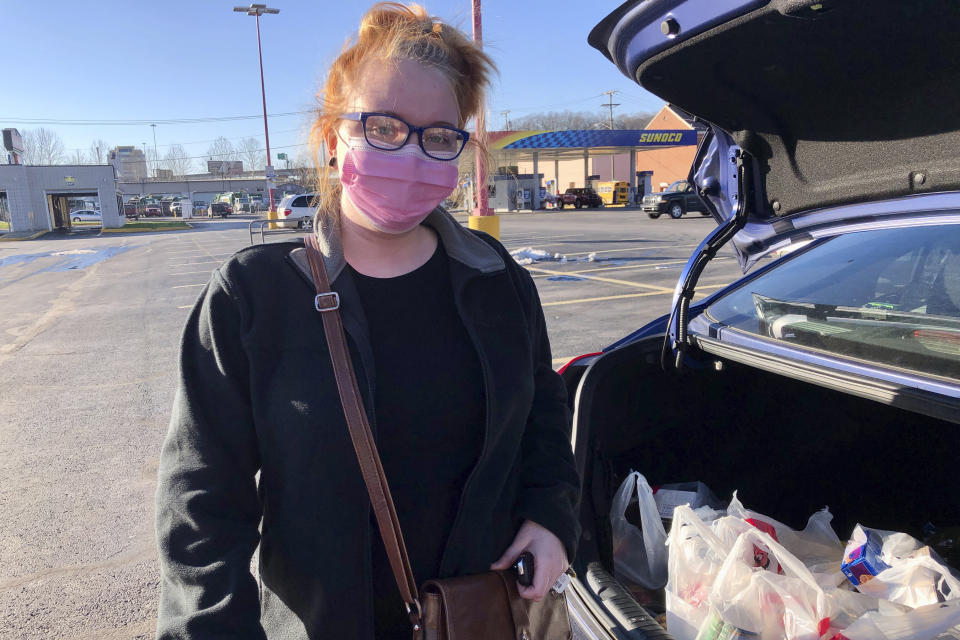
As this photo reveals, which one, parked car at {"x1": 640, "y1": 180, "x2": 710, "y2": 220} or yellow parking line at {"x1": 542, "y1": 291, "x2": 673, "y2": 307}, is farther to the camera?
parked car at {"x1": 640, "y1": 180, "x2": 710, "y2": 220}

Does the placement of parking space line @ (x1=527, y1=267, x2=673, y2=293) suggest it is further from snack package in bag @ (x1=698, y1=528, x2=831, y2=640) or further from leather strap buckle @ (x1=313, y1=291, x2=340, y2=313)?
leather strap buckle @ (x1=313, y1=291, x2=340, y2=313)

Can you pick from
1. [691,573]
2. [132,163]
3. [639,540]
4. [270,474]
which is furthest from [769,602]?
[132,163]

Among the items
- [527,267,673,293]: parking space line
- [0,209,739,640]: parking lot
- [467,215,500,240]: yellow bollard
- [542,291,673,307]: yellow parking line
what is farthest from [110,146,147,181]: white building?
[542,291,673,307]: yellow parking line

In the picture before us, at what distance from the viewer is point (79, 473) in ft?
12.9

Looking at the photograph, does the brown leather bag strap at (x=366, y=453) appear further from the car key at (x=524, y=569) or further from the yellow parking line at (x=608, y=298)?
the yellow parking line at (x=608, y=298)

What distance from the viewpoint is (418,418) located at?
4.14 ft

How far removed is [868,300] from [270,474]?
207 centimetres

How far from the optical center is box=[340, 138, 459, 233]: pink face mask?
136 centimetres

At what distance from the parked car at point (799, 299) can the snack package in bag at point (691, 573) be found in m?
0.04

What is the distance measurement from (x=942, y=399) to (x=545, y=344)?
3.11 feet

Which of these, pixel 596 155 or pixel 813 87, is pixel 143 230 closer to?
pixel 596 155

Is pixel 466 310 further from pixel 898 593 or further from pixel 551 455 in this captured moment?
pixel 898 593

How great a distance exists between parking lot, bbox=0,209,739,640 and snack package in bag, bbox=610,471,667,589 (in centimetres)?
189

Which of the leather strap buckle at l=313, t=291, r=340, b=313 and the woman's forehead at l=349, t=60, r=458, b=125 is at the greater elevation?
the woman's forehead at l=349, t=60, r=458, b=125
